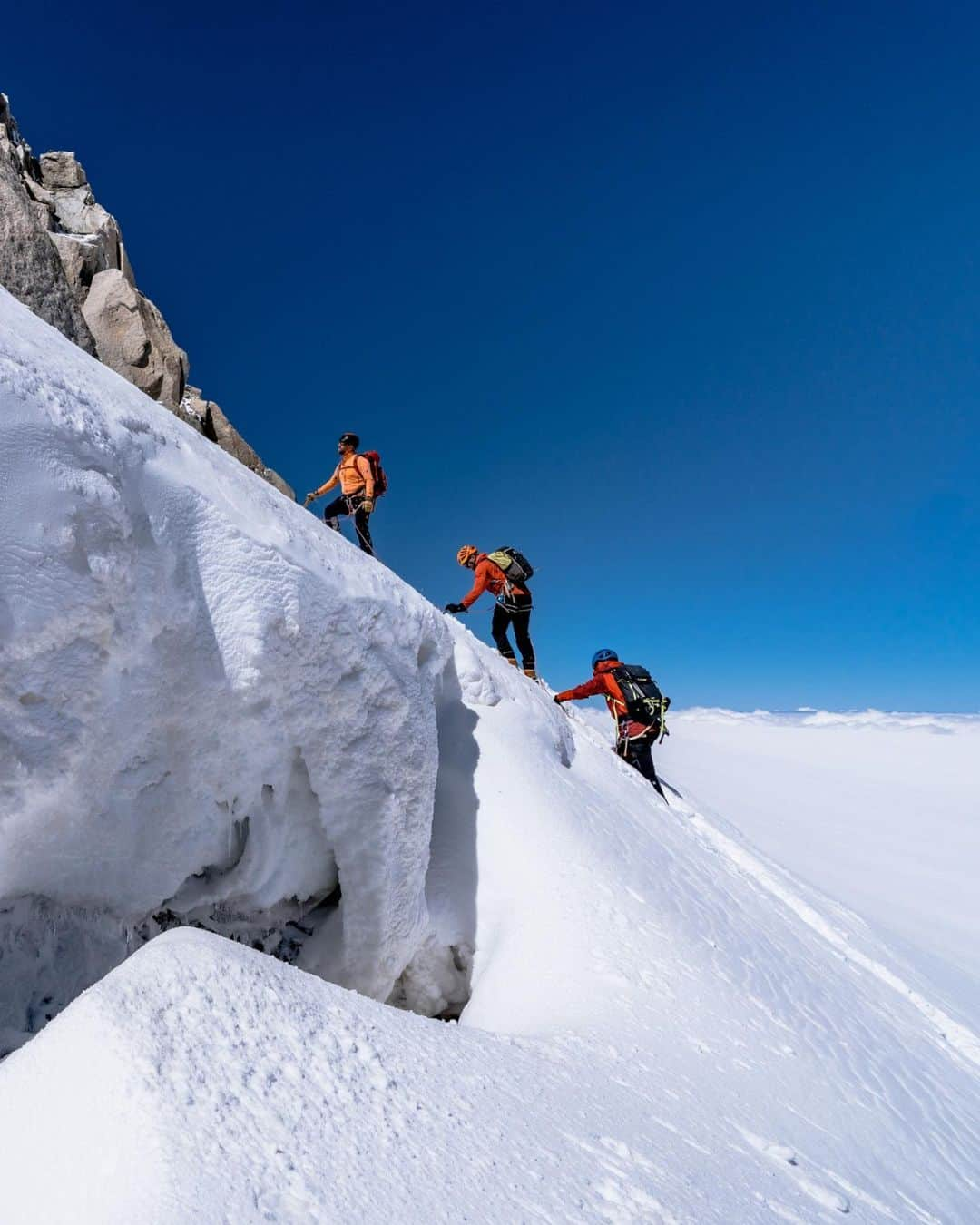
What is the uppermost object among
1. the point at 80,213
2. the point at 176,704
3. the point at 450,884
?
the point at 80,213

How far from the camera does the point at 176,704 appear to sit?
3188 millimetres

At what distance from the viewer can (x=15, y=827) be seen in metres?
2.60

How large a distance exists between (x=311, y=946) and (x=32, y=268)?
12.7m

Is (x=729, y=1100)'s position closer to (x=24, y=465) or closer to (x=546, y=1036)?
(x=546, y=1036)

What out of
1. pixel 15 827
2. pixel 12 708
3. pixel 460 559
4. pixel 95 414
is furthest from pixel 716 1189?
pixel 460 559

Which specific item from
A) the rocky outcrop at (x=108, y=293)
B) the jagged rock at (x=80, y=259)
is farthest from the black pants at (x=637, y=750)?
the jagged rock at (x=80, y=259)

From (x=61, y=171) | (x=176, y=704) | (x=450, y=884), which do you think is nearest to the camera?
(x=176, y=704)

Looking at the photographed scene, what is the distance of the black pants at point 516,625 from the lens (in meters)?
9.66

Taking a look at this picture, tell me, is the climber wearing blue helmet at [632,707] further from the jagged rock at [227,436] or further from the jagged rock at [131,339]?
the jagged rock at [131,339]

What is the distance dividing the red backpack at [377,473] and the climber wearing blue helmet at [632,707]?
3934 millimetres

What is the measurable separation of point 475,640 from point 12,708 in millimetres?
5540

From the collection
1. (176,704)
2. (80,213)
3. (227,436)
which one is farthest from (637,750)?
(80,213)

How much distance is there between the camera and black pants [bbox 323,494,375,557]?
9.69 m

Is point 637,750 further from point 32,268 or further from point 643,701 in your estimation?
point 32,268
